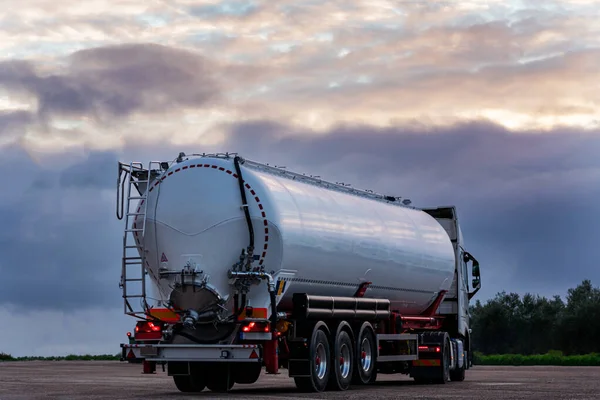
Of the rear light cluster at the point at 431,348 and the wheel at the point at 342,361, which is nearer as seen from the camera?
the wheel at the point at 342,361

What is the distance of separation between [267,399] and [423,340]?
32.9 ft

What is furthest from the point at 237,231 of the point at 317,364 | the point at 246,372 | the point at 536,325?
the point at 536,325

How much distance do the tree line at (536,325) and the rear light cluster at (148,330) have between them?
55.2 meters

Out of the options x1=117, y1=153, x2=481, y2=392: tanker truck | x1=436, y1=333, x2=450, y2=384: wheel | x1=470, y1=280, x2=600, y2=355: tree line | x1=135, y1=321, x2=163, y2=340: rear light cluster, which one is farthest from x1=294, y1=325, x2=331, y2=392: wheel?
x1=470, y1=280, x2=600, y2=355: tree line

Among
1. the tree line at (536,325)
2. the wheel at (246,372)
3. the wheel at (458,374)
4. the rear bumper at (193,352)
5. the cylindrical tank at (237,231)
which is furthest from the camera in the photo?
the tree line at (536,325)

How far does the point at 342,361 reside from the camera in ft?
82.7

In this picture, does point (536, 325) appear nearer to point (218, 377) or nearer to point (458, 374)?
point (458, 374)

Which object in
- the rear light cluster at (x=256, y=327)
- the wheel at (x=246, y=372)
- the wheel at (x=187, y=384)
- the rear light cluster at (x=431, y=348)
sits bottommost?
the wheel at (x=187, y=384)

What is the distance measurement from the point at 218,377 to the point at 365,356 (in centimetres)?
367

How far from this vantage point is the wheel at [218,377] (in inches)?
982

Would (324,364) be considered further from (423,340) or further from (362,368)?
(423,340)

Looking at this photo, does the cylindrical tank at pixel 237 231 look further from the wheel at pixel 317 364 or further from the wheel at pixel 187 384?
the wheel at pixel 187 384

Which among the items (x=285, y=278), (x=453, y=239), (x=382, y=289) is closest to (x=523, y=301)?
(x=453, y=239)

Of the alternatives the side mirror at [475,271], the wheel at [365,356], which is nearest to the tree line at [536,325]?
the side mirror at [475,271]
